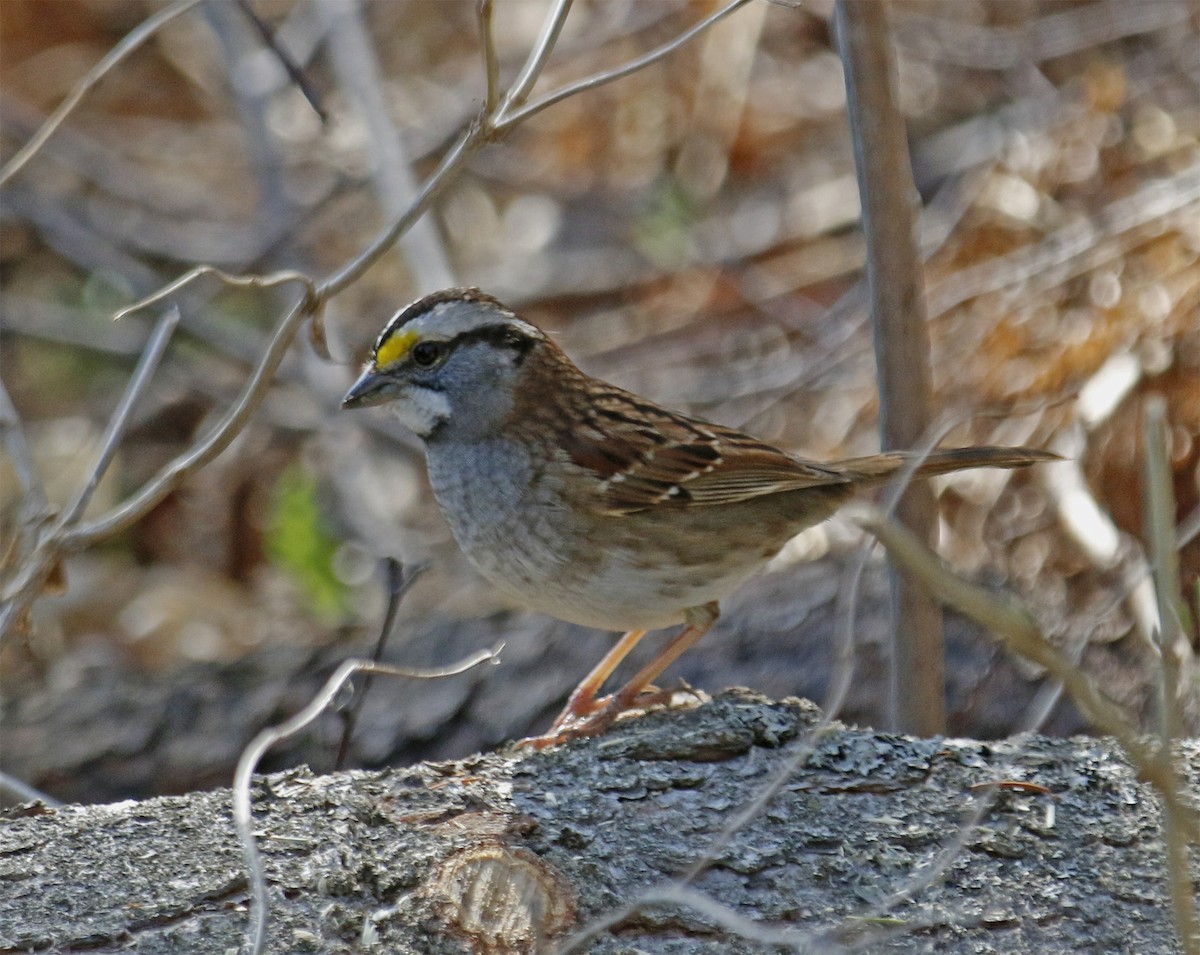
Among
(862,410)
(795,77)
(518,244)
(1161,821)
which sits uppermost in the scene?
(795,77)

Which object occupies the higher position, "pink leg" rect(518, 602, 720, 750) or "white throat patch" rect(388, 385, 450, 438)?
"white throat patch" rect(388, 385, 450, 438)

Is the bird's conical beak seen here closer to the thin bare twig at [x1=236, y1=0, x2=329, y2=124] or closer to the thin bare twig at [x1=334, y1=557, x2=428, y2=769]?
the thin bare twig at [x1=334, y1=557, x2=428, y2=769]

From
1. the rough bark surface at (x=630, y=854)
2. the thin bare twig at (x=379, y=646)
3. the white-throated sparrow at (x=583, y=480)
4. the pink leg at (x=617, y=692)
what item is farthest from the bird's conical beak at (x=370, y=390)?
the rough bark surface at (x=630, y=854)

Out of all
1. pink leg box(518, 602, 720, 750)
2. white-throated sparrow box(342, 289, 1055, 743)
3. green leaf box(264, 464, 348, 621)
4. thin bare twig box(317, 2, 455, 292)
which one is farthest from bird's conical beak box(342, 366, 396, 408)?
thin bare twig box(317, 2, 455, 292)

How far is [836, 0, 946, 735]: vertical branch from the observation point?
3117mm

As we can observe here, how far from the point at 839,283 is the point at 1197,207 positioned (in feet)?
Result: 5.57

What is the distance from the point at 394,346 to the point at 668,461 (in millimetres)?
768

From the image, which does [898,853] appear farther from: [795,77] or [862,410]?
[795,77]

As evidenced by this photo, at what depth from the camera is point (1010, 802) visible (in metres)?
2.53

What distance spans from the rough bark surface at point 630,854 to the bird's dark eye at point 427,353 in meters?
1.21

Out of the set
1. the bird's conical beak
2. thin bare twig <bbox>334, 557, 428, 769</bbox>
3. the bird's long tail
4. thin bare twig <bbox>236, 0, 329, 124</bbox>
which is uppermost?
thin bare twig <bbox>236, 0, 329, 124</bbox>

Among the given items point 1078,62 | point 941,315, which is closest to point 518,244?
point 941,315

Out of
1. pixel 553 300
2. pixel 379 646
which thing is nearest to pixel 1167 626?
pixel 379 646

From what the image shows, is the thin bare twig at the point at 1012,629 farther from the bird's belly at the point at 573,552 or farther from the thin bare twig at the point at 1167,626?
the bird's belly at the point at 573,552
